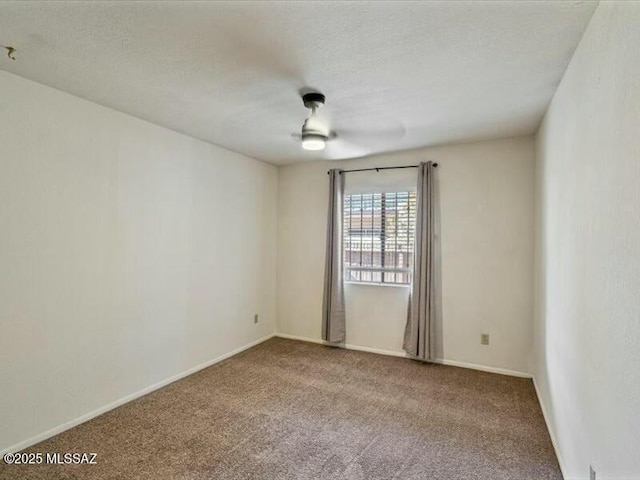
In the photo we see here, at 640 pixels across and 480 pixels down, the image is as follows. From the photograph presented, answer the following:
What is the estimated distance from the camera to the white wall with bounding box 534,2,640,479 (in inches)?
45.0

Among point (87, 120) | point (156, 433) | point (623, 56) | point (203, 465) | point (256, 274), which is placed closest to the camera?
point (623, 56)

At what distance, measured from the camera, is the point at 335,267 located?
14.2ft

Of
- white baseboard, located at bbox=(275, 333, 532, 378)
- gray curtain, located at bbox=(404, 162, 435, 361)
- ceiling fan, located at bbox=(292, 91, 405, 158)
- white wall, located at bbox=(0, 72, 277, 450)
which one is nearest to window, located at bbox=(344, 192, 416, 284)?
gray curtain, located at bbox=(404, 162, 435, 361)

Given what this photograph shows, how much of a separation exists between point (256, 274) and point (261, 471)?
2.66m

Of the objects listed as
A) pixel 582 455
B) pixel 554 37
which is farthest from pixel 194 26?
pixel 582 455

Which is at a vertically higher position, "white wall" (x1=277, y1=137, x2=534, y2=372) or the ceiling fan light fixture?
the ceiling fan light fixture

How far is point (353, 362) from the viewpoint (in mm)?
3891

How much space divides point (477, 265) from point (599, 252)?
232cm

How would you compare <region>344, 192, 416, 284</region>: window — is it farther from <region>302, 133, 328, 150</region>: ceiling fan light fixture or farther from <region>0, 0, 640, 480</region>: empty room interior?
<region>302, 133, 328, 150</region>: ceiling fan light fixture

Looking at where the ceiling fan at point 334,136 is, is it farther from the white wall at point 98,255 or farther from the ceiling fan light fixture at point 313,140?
the white wall at point 98,255

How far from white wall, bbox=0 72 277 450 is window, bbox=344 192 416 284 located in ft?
4.80

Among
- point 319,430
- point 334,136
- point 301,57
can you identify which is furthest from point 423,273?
point 301,57

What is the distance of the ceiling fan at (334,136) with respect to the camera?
245 cm

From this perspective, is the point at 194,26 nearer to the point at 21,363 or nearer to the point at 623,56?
the point at 623,56
